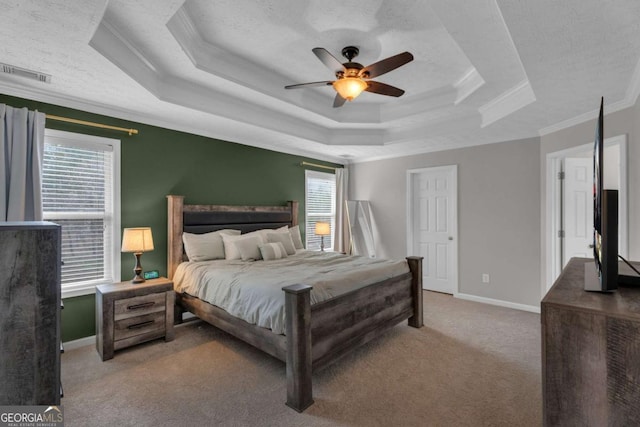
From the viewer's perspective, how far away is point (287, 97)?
11.4ft

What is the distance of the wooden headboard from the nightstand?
546 mm

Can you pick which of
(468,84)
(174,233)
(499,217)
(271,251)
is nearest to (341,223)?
(271,251)

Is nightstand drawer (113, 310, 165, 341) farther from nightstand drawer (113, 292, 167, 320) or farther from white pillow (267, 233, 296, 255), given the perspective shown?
white pillow (267, 233, 296, 255)

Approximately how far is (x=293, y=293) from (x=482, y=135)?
364 cm

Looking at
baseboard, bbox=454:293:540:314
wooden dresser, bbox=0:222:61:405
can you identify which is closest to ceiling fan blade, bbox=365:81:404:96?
wooden dresser, bbox=0:222:61:405

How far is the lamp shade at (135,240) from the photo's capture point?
2973 millimetres

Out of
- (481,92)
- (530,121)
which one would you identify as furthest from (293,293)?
(530,121)

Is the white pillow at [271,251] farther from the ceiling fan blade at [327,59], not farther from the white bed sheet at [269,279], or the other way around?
the ceiling fan blade at [327,59]

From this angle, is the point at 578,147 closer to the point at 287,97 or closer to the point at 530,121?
the point at 530,121

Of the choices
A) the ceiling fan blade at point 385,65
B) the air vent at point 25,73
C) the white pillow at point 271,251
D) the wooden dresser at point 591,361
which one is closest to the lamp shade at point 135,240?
the white pillow at point 271,251

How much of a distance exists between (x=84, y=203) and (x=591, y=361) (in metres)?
3.88

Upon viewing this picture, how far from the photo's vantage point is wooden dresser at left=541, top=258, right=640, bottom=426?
0.92m

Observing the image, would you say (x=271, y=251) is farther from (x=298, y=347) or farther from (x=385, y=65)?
(x=385, y=65)

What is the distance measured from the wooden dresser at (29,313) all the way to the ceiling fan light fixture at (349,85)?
2.05 meters
